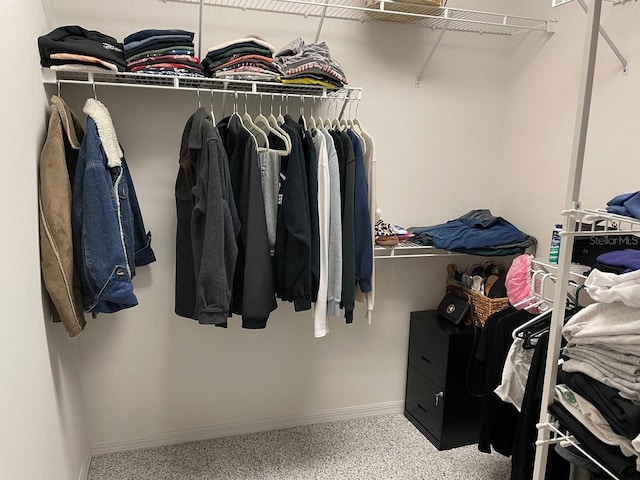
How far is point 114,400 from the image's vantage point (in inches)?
91.1

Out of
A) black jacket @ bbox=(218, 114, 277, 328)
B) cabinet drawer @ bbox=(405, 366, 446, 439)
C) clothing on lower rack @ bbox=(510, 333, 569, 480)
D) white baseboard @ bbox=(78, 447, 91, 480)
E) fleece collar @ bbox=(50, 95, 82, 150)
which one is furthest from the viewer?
cabinet drawer @ bbox=(405, 366, 446, 439)

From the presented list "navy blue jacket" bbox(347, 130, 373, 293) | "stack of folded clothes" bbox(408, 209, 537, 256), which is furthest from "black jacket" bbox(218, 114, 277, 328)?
"stack of folded clothes" bbox(408, 209, 537, 256)

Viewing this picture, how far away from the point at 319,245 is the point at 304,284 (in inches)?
6.9

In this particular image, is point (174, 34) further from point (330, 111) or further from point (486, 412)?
point (486, 412)

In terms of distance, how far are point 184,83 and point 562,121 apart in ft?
5.77

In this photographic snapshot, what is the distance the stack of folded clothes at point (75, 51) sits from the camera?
1.70 metres

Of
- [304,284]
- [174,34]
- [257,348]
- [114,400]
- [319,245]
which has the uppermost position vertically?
[174,34]

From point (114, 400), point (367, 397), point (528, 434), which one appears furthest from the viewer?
point (367, 397)

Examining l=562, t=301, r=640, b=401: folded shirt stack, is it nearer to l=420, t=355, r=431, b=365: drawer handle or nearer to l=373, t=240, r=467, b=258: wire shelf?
l=373, t=240, r=467, b=258: wire shelf

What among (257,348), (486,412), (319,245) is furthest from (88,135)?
(486,412)

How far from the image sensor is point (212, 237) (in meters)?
1.75

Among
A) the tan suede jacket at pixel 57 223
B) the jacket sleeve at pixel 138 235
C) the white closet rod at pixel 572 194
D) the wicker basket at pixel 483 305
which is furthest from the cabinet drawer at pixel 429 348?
the tan suede jacket at pixel 57 223

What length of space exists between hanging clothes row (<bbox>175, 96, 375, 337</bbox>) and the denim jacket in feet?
0.87

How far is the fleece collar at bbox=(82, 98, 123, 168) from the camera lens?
1748 millimetres
